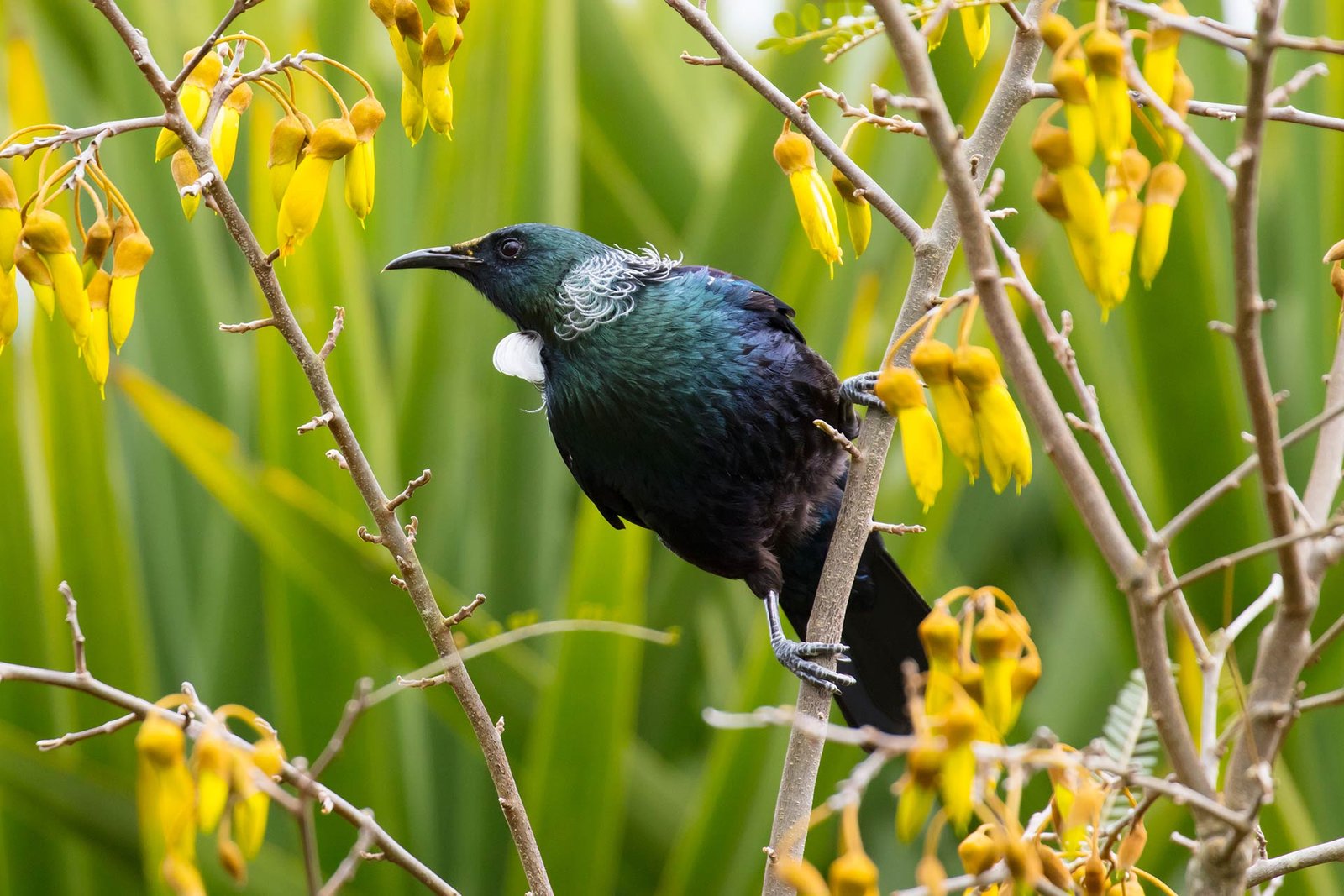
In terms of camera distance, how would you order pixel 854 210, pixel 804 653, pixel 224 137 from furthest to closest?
pixel 804 653
pixel 854 210
pixel 224 137

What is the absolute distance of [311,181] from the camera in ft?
3.60

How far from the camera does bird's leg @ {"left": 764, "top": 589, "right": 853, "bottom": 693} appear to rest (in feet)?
4.66

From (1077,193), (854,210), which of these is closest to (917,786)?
(1077,193)

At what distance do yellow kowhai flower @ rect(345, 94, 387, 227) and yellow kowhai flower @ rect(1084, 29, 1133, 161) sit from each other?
0.57 m

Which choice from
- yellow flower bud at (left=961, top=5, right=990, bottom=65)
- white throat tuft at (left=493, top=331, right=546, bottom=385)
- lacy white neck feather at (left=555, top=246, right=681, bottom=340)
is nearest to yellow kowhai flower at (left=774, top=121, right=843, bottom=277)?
yellow flower bud at (left=961, top=5, right=990, bottom=65)

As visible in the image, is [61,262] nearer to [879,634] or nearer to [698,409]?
[698,409]

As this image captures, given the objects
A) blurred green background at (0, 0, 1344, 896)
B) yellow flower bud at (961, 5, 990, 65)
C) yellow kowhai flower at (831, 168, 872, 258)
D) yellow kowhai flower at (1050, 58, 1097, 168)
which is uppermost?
yellow flower bud at (961, 5, 990, 65)

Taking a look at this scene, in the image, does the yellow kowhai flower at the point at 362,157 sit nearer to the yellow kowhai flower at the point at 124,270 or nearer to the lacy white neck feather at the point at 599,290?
the yellow kowhai flower at the point at 124,270

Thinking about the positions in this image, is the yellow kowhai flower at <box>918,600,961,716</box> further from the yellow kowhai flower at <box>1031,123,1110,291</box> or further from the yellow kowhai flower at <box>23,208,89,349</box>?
the yellow kowhai flower at <box>23,208,89,349</box>

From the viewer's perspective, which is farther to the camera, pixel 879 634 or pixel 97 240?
pixel 879 634

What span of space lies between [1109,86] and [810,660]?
91 centimetres

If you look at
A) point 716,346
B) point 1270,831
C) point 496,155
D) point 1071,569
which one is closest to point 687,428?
point 716,346

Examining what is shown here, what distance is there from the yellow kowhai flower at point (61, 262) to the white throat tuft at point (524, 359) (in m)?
1.04

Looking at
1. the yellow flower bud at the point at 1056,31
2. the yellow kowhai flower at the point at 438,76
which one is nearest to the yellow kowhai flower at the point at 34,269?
the yellow kowhai flower at the point at 438,76
